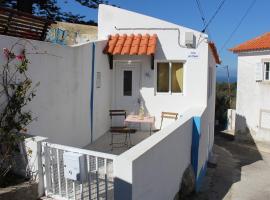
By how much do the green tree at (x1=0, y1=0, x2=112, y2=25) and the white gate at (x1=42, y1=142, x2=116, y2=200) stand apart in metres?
15.7

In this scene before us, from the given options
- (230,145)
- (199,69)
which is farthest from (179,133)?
(230,145)

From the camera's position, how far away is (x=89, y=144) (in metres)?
10.6

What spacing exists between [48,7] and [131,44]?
12.8m

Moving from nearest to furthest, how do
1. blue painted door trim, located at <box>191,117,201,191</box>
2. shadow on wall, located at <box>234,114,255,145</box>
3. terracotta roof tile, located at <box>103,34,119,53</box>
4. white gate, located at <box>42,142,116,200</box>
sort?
1. white gate, located at <box>42,142,116,200</box>
2. blue painted door trim, located at <box>191,117,201,191</box>
3. terracotta roof tile, located at <box>103,34,119,53</box>
4. shadow on wall, located at <box>234,114,255,145</box>

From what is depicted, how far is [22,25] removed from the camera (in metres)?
7.41

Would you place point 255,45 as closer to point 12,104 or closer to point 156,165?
point 156,165

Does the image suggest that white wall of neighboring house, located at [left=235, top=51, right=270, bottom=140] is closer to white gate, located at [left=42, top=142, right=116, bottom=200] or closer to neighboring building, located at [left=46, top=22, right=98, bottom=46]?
neighboring building, located at [left=46, top=22, right=98, bottom=46]

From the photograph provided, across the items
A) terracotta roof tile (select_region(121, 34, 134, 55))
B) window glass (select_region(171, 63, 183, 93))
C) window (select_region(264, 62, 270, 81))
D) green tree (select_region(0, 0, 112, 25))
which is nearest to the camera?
terracotta roof tile (select_region(121, 34, 134, 55))

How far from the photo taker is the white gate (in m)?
5.16

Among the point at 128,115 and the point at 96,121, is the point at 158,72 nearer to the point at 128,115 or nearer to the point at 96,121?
the point at 128,115

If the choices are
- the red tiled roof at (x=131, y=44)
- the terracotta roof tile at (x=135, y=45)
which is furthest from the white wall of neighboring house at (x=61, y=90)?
the terracotta roof tile at (x=135, y=45)

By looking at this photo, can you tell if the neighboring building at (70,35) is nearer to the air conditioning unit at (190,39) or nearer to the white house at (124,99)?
the white house at (124,99)

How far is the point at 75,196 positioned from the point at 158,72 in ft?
26.6

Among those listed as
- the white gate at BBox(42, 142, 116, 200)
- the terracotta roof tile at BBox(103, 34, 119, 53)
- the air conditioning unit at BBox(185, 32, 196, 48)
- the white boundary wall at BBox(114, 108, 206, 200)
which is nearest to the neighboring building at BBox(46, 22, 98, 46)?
the terracotta roof tile at BBox(103, 34, 119, 53)
